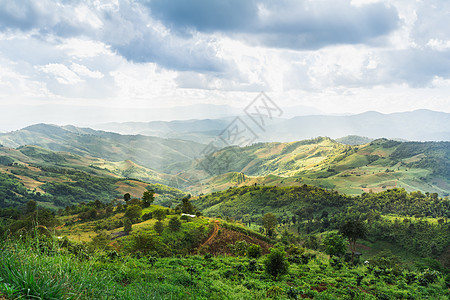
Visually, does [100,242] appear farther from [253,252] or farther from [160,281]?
[160,281]

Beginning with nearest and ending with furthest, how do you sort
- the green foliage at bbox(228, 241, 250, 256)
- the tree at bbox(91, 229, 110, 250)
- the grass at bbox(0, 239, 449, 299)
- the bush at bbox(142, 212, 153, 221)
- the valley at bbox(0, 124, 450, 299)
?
the grass at bbox(0, 239, 449, 299)
the valley at bbox(0, 124, 450, 299)
the tree at bbox(91, 229, 110, 250)
the green foliage at bbox(228, 241, 250, 256)
the bush at bbox(142, 212, 153, 221)

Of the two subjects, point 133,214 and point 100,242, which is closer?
point 100,242

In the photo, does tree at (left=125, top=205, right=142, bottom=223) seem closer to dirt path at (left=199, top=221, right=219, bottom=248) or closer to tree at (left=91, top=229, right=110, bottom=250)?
dirt path at (left=199, top=221, right=219, bottom=248)

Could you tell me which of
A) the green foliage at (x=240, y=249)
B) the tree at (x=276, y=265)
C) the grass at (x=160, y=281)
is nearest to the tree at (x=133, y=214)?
the green foliage at (x=240, y=249)

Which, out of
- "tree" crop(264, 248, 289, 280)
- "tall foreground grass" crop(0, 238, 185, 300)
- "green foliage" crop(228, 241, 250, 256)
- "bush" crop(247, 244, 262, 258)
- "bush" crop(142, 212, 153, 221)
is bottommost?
"bush" crop(142, 212, 153, 221)

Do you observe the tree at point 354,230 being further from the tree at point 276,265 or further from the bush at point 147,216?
the bush at point 147,216

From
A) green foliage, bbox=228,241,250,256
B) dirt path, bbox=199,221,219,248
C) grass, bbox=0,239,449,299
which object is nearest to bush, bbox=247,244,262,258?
green foliage, bbox=228,241,250,256

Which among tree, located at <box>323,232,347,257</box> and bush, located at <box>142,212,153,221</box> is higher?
tree, located at <box>323,232,347,257</box>

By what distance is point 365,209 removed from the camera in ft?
412

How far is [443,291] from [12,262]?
3227 cm

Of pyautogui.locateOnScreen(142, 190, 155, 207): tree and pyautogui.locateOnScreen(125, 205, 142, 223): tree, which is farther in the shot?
pyautogui.locateOnScreen(142, 190, 155, 207): tree

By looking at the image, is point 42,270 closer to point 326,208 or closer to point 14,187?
point 326,208

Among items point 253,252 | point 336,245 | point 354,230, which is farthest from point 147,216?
point 354,230

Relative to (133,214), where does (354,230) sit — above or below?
above
